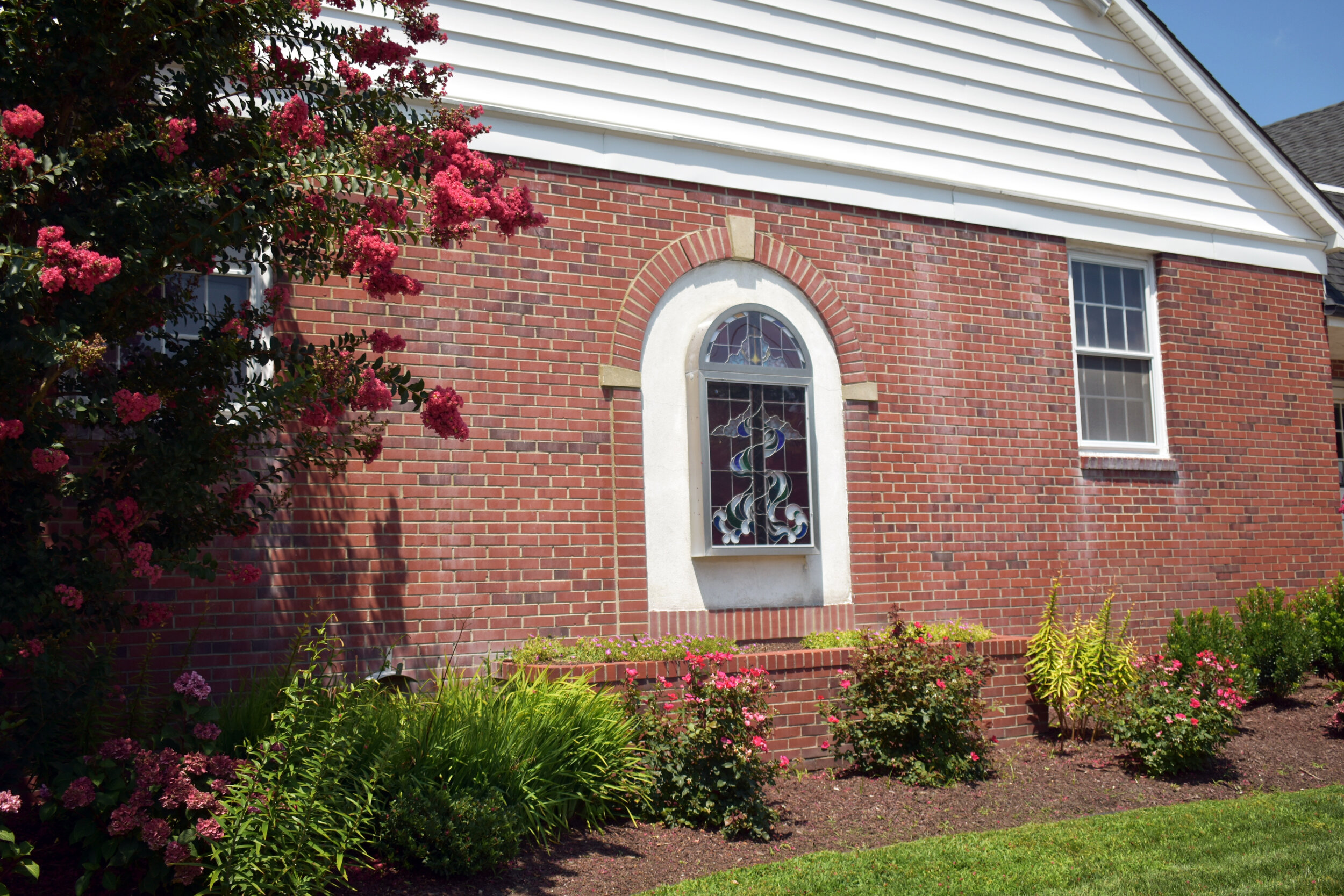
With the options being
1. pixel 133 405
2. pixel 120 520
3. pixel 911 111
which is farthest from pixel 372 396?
pixel 911 111

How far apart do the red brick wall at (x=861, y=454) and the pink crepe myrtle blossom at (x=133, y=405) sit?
7.83ft

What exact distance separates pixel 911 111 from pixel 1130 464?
12.8ft

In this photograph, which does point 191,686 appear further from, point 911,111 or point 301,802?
point 911,111

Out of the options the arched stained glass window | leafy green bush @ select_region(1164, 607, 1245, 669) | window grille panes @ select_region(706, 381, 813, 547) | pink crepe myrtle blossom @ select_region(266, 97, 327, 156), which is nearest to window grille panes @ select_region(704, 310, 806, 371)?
the arched stained glass window

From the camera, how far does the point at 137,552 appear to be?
5.06m

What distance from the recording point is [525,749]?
6.32m

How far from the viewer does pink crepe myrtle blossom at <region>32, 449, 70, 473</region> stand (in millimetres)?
4770

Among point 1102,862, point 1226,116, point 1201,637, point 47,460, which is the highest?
point 1226,116

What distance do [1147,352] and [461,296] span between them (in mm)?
6993

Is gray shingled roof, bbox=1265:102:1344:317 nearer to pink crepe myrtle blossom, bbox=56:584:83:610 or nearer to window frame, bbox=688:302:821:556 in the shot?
window frame, bbox=688:302:821:556

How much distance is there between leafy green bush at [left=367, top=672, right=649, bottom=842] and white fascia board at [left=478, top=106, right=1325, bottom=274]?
3.96 meters

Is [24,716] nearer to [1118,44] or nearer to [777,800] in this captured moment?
[777,800]

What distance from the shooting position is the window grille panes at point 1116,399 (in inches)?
434

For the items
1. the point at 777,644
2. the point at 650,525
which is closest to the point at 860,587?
the point at 777,644
